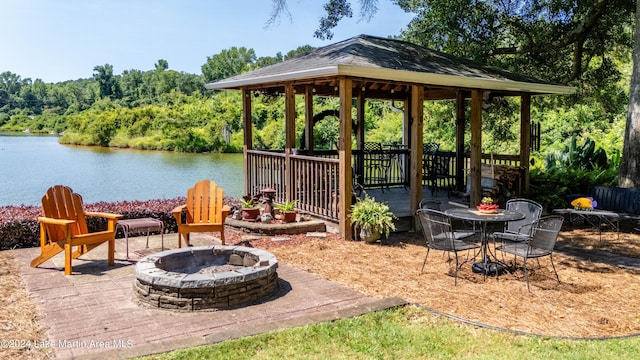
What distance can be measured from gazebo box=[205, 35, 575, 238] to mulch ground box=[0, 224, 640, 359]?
1.00 meters

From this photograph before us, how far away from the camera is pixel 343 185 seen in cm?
720

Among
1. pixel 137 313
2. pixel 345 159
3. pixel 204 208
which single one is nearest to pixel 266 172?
pixel 345 159

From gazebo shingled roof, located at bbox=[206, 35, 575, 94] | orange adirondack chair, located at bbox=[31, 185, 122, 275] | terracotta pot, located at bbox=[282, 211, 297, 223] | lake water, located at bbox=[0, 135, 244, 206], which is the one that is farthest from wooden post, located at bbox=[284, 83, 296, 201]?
lake water, located at bbox=[0, 135, 244, 206]

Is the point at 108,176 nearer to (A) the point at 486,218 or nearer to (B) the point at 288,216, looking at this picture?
(B) the point at 288,216

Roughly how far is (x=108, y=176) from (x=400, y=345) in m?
18.0

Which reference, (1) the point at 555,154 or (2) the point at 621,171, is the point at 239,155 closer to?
(1) the point at 555,154

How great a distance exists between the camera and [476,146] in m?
8.62

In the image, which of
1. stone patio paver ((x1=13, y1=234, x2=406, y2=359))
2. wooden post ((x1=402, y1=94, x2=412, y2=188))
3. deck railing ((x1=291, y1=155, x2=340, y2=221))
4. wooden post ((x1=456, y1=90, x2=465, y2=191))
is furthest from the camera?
wooden post ((x1=402, y1=94, x2=412, y2=188))

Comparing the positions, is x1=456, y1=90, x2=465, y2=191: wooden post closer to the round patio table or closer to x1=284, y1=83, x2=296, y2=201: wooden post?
x1=284, y1=83, x2=296, y2=201: wooden post

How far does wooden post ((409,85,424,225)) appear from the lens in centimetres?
761

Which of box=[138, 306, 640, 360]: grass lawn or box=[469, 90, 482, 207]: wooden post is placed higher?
box=[469, 90, 482, 207]: wooden post

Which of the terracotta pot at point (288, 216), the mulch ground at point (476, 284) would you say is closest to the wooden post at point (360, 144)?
the terracotta pot at point (288, 216)

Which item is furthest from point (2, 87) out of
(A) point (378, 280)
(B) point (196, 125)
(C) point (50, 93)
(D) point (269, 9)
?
(A) point (378, 280)

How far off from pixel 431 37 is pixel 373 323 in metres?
8.92
